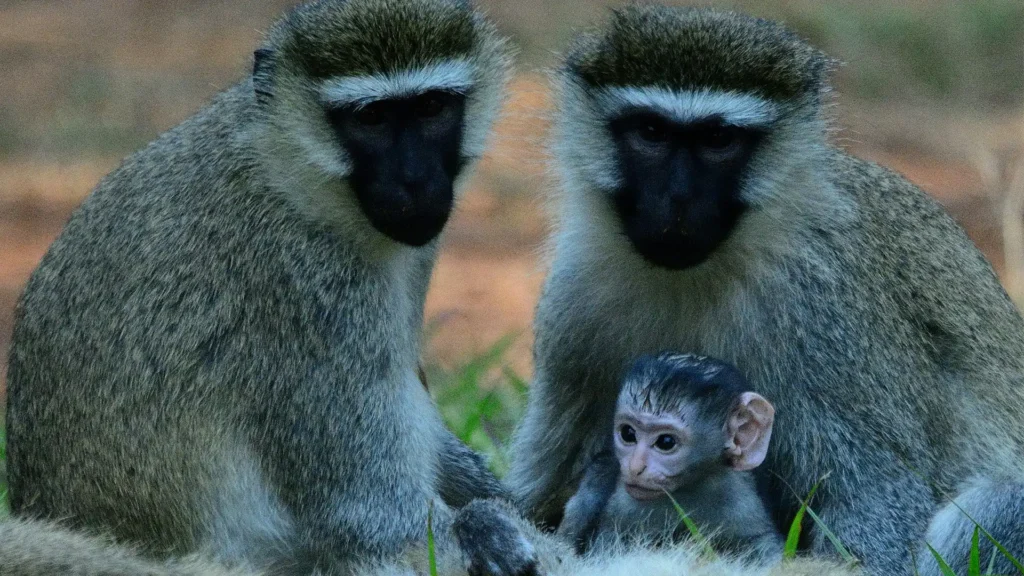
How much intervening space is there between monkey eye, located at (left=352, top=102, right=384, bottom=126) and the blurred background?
5.73m

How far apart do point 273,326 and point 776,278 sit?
1.59 metres

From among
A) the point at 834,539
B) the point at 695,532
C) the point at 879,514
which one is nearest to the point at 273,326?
the point at 695,532

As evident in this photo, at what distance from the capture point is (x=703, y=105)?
14.5 ft

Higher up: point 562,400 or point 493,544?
point 562,400

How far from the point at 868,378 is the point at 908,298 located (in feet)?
1.40

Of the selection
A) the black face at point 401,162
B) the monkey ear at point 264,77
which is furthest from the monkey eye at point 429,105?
the monkey ear at point 264,77

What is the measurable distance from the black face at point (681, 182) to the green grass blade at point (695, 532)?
731mm

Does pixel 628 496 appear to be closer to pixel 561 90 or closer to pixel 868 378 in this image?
pixel 868 378

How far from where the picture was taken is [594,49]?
4.82 metres

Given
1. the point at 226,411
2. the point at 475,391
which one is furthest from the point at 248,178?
the point at 475,391

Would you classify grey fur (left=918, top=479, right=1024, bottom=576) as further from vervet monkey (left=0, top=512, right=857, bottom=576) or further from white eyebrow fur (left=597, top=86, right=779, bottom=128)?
white eyebrow fur (left=597, top=86, right=779, bottom=128)

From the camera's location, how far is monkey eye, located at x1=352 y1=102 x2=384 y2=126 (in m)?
4.48

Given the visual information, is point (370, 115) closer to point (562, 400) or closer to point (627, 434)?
point (627, 434)

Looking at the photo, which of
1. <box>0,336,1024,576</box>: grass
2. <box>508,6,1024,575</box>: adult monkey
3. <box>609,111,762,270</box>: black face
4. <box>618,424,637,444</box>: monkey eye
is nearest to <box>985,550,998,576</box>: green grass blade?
<box>508,6,1024,575</box>: adult monkey
